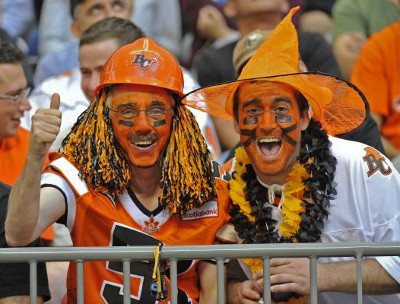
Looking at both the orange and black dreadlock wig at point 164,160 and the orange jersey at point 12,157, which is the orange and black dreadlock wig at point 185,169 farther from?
the orange jersey at point 12,157

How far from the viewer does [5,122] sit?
546 cm

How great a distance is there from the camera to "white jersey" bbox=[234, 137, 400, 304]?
4.38m

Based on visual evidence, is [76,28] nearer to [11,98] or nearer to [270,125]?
[11,98]

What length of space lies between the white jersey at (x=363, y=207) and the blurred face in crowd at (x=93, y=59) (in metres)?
1.83

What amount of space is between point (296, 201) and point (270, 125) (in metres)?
0.33

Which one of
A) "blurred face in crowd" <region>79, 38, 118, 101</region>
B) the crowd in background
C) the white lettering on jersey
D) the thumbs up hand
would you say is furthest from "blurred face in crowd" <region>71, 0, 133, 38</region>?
the thumbs up hand

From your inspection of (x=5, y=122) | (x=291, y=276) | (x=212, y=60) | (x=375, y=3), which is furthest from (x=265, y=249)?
(x=375, y=3)

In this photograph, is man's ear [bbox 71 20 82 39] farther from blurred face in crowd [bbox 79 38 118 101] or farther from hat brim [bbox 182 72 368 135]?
hat brim [bbox 182 72 368 135]

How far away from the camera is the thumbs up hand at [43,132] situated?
3840 mm

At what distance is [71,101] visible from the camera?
6.12m

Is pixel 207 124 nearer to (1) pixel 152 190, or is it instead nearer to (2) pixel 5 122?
(2) pixel 5 122

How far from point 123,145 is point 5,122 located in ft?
4.22

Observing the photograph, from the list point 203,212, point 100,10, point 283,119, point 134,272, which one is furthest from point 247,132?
point 100,10

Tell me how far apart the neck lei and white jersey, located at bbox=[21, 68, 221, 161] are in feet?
3.81
